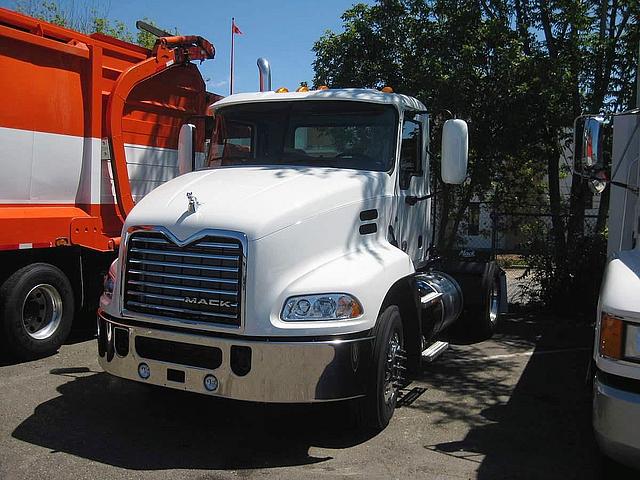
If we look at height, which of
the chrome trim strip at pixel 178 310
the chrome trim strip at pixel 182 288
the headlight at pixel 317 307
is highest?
the chrome trim strip at pixel 182 288

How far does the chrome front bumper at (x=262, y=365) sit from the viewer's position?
4.04 metres

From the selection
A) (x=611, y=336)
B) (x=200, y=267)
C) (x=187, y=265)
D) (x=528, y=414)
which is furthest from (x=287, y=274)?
(x=528, y=414)

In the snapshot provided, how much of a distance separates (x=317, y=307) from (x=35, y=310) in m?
3.95

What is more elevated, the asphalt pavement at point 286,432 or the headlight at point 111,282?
the headlight at point 111,282

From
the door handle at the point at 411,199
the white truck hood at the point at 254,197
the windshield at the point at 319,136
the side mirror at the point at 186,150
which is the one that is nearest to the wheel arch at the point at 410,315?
the white truck hood at the point at 254,197

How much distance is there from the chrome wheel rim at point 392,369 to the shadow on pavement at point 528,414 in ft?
1.63

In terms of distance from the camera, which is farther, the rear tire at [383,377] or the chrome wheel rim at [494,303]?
the chrome wheel rim at [494,303]

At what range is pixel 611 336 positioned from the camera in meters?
3.35

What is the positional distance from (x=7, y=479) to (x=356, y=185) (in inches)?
123

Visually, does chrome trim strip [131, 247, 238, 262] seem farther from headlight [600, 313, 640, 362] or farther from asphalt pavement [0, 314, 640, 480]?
headlight [600, 313, 640, 362]

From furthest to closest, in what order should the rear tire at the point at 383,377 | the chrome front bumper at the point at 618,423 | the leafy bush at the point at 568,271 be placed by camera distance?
the leafy bush at the point at 568,271 < the rear tire at the point at 383,377 < the chrome front bumper at the point at 618,423

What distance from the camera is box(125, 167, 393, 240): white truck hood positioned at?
4250mm

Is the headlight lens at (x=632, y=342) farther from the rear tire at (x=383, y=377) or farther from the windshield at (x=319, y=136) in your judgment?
the windshield at (x=319, y=136)

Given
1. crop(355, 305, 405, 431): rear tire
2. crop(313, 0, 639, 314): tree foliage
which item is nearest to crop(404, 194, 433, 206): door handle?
crop(355, 305, 405, 431): rear tire
